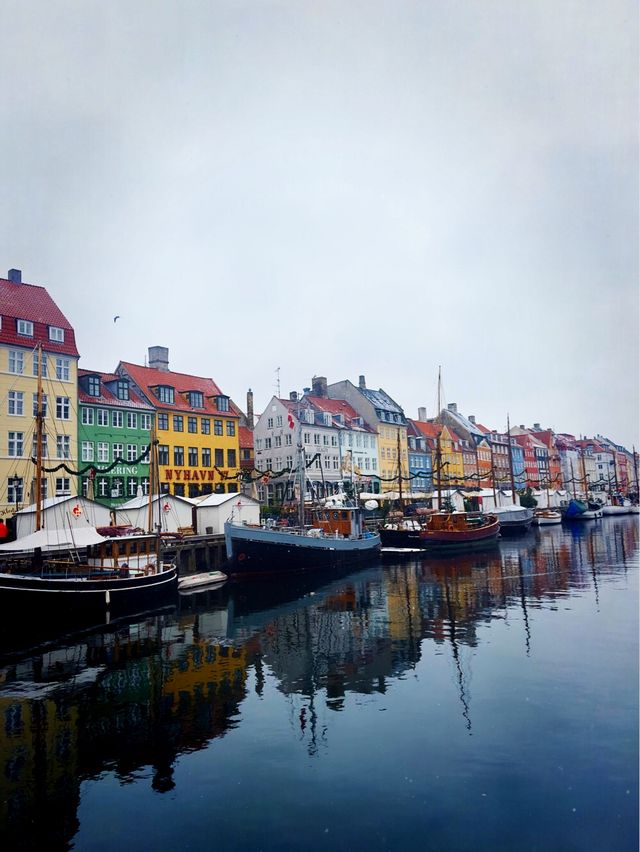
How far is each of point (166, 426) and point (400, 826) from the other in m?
49.4

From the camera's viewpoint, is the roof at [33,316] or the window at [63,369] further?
the window at [63,369]

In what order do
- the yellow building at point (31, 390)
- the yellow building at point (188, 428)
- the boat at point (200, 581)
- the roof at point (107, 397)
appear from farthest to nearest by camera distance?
1. the yellow building at point (188, 428)
2. the roof at point (107, 397)
3. the yellow building at point (31, 390)
4. the boat at point (200, 581)

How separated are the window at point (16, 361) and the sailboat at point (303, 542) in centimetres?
2028

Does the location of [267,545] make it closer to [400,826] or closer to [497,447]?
[400,826]

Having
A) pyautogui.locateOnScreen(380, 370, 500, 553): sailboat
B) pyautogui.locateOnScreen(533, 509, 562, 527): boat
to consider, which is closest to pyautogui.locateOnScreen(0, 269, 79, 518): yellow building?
pyautogui.locateOnScreen(380, 370, 500, 553): sailboat

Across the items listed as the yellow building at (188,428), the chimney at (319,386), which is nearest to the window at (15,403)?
the yellow building at (188,428)

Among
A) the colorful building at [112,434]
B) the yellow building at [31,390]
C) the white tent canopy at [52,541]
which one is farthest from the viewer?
the colorful building at [112,434]

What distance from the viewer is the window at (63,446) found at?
1827 inches

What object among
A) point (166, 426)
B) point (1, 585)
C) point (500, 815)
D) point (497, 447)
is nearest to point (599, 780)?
point (500, 815)

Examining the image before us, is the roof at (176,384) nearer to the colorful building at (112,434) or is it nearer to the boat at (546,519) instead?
the colorful building at (112,434)

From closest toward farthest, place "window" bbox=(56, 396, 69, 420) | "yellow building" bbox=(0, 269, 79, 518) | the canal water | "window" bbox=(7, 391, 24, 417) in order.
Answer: the canal water
"yellow building" bbox=(0, 269, 79, 518)
"window" bbox=(7, 391, 24, 417)
"window" bbox=(56, 396, 69, 420)

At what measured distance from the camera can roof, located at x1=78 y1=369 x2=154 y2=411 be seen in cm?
4997

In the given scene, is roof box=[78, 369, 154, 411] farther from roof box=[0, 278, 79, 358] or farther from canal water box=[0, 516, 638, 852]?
canal water box=[0, 516, 638, 852]

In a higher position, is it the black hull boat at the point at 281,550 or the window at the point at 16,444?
the window at the point at 16,444
